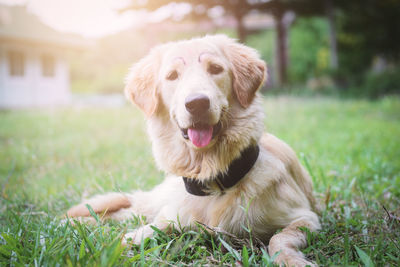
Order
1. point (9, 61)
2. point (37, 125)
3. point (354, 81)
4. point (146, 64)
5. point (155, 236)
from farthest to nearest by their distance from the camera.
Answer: point (9, 61) → point (354, 81) → point (37, 125) → point (146, 64) → point (155, 236)

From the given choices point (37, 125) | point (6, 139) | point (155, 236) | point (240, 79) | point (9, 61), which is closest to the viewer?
point (155, 236)

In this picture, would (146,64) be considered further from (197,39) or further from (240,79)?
(240,79)

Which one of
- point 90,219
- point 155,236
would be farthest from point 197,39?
point 90,219

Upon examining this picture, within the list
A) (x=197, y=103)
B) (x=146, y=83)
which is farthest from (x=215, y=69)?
(x=146, y=83)

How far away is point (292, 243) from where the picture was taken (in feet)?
6.45

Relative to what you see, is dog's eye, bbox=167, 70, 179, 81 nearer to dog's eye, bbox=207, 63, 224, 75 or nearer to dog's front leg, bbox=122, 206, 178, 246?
dog's eye, bbox=207, 63, 224, 75

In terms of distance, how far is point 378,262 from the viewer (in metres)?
1.79

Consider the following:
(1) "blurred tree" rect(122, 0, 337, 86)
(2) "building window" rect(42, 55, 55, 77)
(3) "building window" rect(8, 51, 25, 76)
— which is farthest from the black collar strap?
(2) "building window" rect(42, 55, 55, 77)

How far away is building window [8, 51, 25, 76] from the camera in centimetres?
1817

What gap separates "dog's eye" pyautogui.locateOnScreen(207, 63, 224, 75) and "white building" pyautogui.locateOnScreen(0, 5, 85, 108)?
57.7ft

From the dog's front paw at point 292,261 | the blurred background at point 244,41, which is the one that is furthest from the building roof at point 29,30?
the dog's front paw at point 292,261

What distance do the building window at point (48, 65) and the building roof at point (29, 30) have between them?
149 centimetres

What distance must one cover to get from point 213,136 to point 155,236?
779 millimetres

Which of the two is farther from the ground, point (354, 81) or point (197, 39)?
point (197, 39)
